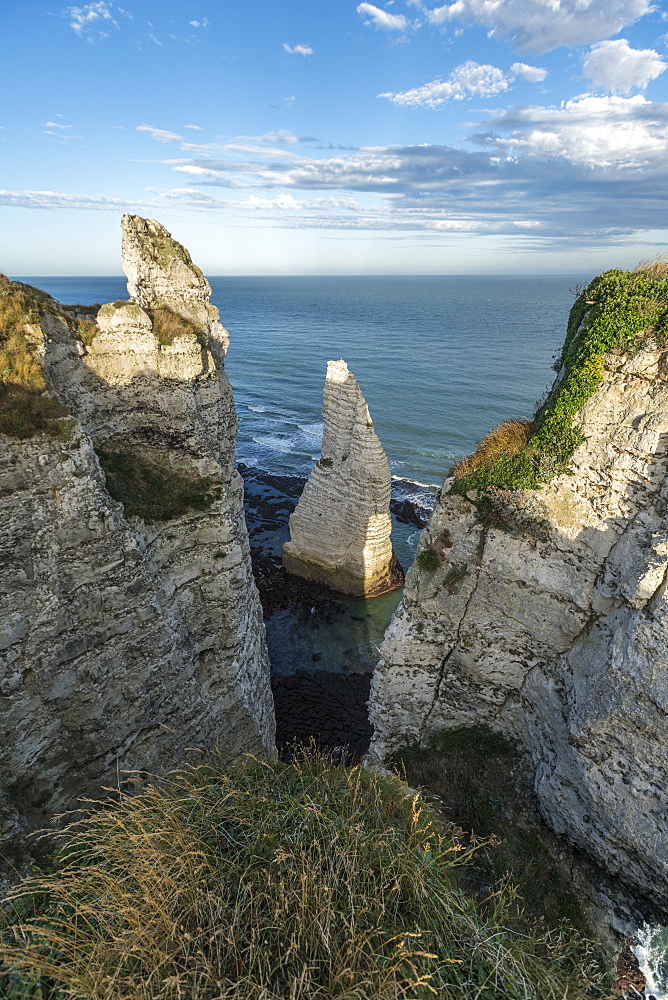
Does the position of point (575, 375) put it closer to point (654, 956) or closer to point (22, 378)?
point (654, 956)

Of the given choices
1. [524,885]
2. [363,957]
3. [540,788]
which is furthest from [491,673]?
[363,957]

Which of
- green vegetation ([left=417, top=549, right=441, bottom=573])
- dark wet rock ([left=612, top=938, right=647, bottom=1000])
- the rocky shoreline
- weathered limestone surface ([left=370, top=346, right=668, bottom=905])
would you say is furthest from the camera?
the rocky shoreline

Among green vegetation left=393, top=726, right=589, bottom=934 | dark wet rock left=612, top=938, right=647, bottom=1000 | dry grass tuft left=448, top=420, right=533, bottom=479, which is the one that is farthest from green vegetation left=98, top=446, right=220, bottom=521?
dark wet rock left=612, top=938, right=647, bottom=1000

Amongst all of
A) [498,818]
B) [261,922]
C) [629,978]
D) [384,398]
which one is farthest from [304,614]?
[384,398]

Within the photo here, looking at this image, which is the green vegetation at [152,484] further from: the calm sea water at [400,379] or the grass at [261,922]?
the calm sea water at [400,379]

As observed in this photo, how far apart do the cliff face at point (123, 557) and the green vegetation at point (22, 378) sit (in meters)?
0.06

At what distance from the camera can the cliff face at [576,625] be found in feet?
27.0

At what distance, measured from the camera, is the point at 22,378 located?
10.2 meters

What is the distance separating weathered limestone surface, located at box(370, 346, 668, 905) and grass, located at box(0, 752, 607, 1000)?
2980 millimetres

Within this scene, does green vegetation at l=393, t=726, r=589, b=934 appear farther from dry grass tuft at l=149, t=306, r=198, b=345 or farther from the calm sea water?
the calm sea water

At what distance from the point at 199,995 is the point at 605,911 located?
27.6 ft

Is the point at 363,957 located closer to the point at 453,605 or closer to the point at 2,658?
the point at 453,605

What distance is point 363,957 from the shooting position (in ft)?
15.7

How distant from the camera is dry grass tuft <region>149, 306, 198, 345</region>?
13.8 metres
